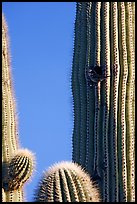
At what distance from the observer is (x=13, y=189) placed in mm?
7551

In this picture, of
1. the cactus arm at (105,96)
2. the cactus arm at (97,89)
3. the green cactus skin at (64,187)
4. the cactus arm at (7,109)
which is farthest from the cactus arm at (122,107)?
the green cactus skin at (64,187)

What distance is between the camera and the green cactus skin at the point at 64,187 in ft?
18.6

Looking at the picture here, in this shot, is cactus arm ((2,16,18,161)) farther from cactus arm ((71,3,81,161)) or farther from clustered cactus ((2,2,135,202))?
cactus arm ((71,3,81,161))

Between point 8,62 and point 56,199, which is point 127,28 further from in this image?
point 56,199

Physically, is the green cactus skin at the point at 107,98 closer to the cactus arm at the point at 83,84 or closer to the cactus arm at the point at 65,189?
the cactus arm at the point at 83,84

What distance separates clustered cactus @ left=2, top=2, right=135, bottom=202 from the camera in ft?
25.6

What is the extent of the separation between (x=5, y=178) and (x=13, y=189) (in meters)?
0.23

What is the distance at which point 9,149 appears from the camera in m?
8.22

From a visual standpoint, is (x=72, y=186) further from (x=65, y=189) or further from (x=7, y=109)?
(x=7, y=109)

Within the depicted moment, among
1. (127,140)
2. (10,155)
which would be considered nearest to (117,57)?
(127,140)

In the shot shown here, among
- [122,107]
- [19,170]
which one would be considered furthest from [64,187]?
[122,107]

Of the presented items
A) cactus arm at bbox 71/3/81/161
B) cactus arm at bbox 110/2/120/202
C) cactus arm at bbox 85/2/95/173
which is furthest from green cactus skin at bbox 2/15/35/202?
cactus arm at bbox 110/2/120/202

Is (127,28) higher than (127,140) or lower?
higher

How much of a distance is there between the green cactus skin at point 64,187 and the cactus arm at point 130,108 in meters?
1.92
